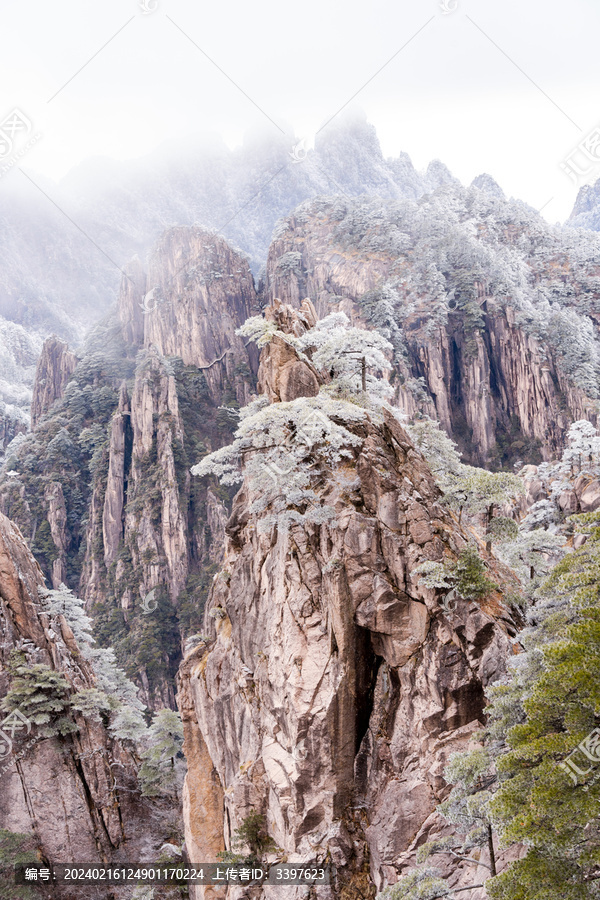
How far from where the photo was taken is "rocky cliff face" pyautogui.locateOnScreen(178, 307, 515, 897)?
566 inches

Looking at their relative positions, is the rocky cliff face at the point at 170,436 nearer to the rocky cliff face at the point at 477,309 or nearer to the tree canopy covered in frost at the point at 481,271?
the rocky cliff face at the point at 477,309

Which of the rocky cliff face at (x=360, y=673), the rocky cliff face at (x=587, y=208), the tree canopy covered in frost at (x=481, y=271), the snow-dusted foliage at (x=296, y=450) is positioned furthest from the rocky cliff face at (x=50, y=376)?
the rocky cliff face at (x=587, y=208)

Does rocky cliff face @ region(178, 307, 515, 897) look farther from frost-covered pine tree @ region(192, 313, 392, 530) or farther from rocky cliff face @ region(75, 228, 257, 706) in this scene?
rocky cliff face @ region(75, 228, 257, 706)

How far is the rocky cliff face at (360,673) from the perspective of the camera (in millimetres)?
14383

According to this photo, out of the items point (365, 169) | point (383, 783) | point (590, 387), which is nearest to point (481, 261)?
point (590, 387)

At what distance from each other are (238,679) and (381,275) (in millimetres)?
54888

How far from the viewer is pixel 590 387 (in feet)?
166

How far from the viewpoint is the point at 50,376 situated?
273ft

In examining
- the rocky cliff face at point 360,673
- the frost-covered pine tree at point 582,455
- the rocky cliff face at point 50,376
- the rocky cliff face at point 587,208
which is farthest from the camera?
the rocky cliff face at point 587,208

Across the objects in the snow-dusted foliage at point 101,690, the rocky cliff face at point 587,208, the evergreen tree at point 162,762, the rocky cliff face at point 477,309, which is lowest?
the evergreen tree at point 162,762

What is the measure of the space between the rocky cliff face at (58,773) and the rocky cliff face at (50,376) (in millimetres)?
58586

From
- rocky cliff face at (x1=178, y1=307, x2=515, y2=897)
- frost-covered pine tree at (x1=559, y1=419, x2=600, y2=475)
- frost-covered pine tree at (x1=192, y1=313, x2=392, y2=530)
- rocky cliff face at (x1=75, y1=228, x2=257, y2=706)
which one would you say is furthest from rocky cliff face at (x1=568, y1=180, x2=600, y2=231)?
rocky cliff face at (x1=178, y1=307, x2=515, y2=897)

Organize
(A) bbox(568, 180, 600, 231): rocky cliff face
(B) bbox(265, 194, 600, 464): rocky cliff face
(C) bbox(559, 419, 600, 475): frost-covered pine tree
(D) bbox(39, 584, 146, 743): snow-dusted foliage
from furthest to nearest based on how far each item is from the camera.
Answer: (A) bbox(568, 180, 600, 231): rocky cliff face
(B) bbox(265, 194, 600, 464): rocky cliff face
(C) bbox(559, 419, 600, 475): frost-covered pine tree
(D) bbox(39, 584, 146, 743): snow-dusted foliage

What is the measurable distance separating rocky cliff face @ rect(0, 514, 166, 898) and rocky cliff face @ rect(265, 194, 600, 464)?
126 ft
